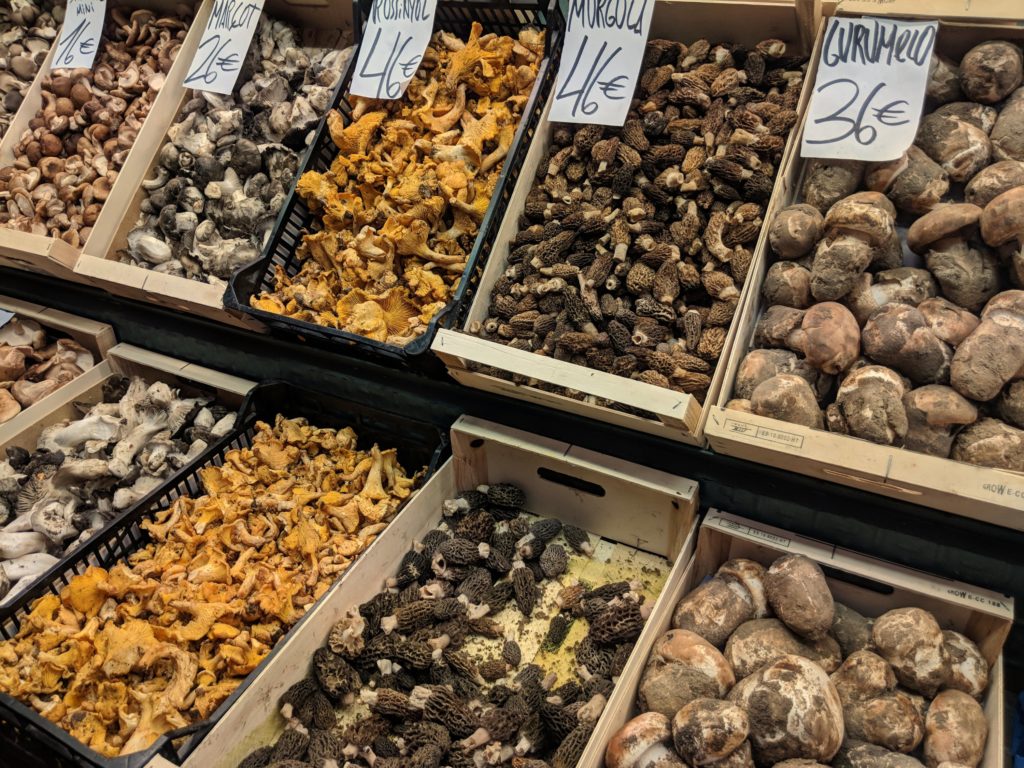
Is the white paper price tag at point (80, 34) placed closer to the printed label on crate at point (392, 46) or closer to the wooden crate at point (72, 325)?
the wooden crate at point (72, 325)

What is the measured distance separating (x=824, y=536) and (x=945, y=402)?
1.56 feet

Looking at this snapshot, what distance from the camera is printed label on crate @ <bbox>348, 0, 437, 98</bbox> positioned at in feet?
8.59

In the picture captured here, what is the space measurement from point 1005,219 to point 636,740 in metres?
1.41

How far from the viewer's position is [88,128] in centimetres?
331

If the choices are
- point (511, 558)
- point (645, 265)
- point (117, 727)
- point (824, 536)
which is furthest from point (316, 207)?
point (824, 536)

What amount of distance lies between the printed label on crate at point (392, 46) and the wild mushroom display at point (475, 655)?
1.46 m

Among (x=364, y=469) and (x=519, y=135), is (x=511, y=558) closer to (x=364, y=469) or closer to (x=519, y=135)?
(x=364, y=469)

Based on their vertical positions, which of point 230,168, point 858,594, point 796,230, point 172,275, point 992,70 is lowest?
point 858,594

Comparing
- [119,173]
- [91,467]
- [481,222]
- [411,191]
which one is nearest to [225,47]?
[119,173]

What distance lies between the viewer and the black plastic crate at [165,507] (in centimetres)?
165

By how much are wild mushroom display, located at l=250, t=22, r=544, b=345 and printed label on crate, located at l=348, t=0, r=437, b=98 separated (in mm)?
94

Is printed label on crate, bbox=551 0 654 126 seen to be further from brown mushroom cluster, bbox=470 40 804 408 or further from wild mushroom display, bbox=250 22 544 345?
wild mushroom display, bbox=250 22 544 345

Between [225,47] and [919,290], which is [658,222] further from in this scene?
[225,47]

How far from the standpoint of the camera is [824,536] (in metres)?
1.90
